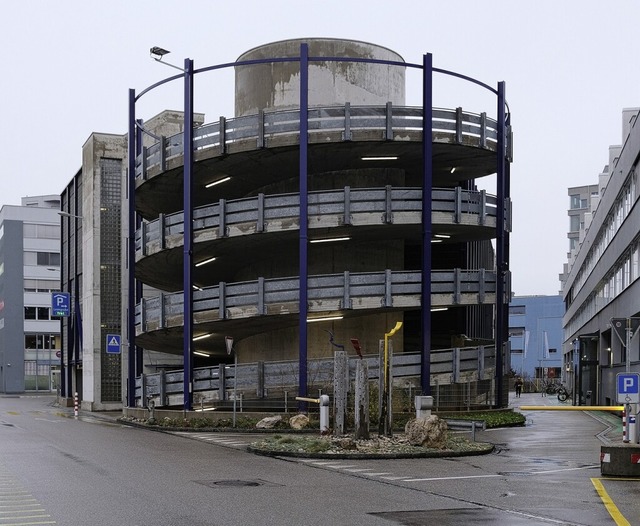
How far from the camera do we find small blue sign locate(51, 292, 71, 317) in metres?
58.7

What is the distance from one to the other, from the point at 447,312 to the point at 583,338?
1394 cm

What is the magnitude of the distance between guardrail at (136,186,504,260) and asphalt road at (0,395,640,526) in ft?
37.9

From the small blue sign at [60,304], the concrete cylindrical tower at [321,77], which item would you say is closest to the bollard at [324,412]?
the concrete cylindrical tower at [321,77]

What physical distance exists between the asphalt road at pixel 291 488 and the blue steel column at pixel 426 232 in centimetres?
941

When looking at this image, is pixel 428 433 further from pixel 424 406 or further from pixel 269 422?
pixel 269 422

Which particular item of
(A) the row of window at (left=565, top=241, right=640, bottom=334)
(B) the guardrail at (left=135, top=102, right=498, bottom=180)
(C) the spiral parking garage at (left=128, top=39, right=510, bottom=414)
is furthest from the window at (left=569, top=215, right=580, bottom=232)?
(B) the guardrail at (left=135, top=102, right=498, bottom=180)

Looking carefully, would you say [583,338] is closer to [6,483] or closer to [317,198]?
[317,198]

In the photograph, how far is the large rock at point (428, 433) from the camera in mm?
22922

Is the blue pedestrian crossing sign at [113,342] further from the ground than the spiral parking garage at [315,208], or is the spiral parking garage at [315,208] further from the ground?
the spiral parking garage at [315,208]

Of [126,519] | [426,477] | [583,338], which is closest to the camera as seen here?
[126,519]

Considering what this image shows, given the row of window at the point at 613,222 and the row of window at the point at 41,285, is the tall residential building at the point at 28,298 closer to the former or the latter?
the row of window at the point at 41,285

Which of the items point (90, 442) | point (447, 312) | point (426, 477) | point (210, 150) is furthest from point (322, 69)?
point (426, 477)

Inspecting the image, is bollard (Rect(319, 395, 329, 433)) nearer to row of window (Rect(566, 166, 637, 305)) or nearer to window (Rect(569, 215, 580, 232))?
row of window (Rect(566, 166, 637, 305))

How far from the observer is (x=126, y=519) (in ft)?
39.9
